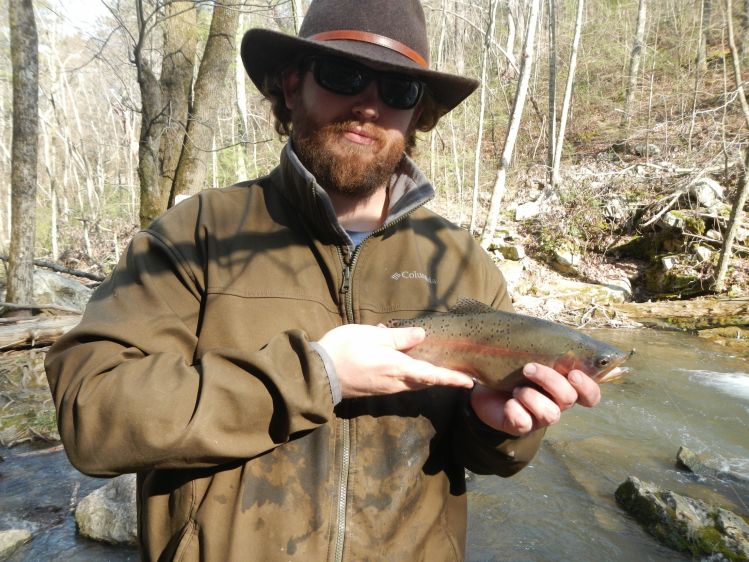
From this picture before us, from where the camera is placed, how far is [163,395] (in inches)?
55.5

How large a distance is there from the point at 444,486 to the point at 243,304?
1.13 meters

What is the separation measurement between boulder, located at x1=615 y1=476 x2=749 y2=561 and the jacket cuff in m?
4.06

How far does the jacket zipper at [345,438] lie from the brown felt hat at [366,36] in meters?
0.66

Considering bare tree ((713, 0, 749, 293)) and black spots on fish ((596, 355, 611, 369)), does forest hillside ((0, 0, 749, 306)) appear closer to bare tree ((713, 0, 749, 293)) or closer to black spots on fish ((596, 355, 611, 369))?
bare tree ((713, 0, 749, 293))

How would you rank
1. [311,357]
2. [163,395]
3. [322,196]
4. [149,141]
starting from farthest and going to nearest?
1. [149,141]
2. [322,196]
3. [311,357]
4. [163,395]

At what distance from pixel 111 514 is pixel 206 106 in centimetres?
664

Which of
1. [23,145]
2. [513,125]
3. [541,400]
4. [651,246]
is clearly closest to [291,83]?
[541,400]

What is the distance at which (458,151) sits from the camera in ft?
80.6

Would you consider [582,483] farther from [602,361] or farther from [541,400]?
[541,400]

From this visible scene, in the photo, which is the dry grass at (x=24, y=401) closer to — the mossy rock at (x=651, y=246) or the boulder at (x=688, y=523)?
the boulder at (x=688, y=523)

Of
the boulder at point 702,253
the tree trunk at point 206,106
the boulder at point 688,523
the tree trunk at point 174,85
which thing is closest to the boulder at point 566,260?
the boulder at point 702,253

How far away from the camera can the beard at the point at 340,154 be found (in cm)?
211

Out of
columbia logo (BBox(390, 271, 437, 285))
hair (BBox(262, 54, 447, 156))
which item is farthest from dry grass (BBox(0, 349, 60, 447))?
columbia logo (BBox(390, 271, 437, 285))

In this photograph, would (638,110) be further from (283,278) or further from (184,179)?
(283,278)
